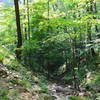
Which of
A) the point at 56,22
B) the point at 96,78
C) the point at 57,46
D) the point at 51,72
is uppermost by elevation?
the point at 56,22

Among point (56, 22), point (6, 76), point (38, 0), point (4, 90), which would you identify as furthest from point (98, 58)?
point (4, 90)

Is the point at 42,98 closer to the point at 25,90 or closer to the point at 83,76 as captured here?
the point at 25,90

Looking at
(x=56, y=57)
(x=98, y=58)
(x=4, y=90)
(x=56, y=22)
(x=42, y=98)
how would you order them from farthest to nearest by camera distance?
(x=56, y=57), (x=98, y=58), (x=56, y=22), (x=42, y=98), (x=4, y=90)

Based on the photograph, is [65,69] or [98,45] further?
[65,69]

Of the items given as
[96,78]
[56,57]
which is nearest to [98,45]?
[96,78]

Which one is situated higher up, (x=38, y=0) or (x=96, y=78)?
(x=38, y=0)

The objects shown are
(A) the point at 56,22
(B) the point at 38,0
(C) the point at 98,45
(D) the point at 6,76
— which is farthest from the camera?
(B) the point at 38,0

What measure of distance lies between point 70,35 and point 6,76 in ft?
13.0

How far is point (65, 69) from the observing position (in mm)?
16422

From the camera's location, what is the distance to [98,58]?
586 inches

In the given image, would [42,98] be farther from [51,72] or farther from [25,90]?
[51,72]

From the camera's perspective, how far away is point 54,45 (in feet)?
49.4

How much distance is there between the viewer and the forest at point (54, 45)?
8.87 meters

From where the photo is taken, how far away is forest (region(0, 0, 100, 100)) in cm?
887
